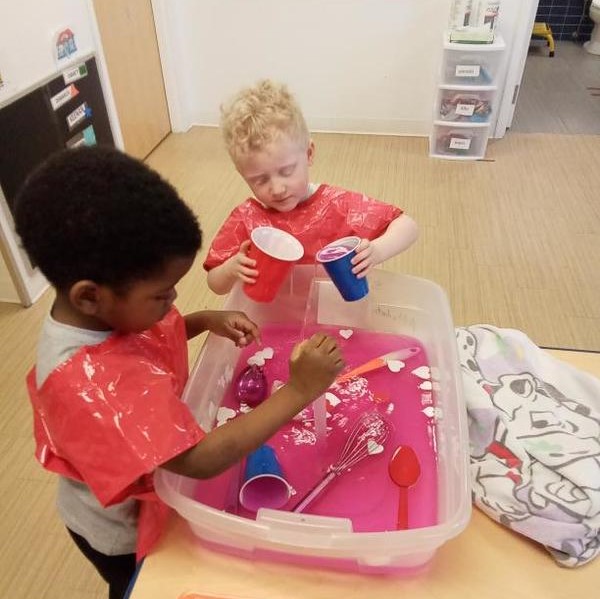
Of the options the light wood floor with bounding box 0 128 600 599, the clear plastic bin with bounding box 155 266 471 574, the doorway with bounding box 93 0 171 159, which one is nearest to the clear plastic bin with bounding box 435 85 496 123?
the light wood floor with bounding box 0 128 600 599

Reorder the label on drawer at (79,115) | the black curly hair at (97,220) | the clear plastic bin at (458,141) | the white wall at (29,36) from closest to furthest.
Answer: the black curly hair at (97,220) → the white wall at (29,36) → the label on drawer at (79,115) → the clear plastic bin at (458,141)

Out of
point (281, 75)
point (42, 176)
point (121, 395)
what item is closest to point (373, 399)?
point (121, 395)

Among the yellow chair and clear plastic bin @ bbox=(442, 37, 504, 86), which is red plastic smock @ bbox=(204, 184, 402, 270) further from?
the yellow chair

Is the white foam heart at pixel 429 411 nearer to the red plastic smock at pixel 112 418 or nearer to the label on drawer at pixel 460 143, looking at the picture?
the red plastic smock at pixel 112 418

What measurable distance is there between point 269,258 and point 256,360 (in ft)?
0.66

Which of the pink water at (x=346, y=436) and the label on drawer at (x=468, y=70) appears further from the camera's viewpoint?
the label on drawer at (x=468, y=70)

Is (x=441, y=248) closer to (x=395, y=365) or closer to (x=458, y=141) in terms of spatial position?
(x=458, y=141)

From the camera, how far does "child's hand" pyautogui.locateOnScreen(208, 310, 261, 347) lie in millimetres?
892

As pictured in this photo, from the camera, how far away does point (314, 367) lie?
667 mm

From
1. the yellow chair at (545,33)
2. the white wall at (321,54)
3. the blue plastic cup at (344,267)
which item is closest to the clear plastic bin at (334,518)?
the blue plastic cup at (344,267)

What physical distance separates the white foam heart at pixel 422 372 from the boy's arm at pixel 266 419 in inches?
12.7

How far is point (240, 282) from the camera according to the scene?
1.02m

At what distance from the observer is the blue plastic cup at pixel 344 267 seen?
895 millimetres

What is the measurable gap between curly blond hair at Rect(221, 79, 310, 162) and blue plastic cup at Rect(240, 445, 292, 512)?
1.88 ft
